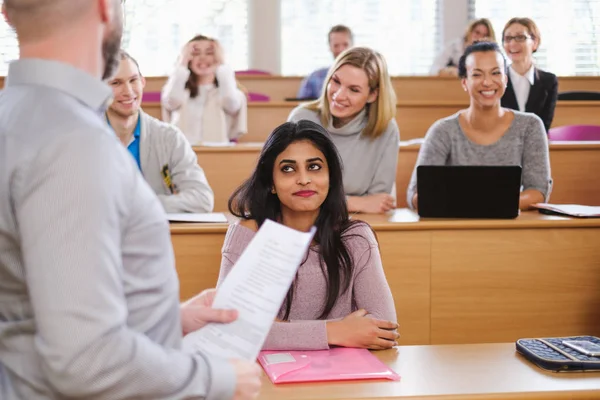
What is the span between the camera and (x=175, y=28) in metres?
8.15

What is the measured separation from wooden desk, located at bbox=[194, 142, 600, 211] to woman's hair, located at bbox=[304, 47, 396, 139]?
551 mm

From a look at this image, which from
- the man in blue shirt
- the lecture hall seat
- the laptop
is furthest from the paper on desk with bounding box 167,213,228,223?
the lecture hall seat

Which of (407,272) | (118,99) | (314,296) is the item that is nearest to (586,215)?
(407,272)

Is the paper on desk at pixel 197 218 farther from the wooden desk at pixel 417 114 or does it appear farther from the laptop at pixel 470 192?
the wooden desk at pixel 417 114

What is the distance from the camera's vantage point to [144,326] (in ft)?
2.77

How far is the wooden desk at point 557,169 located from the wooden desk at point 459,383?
2178 mm

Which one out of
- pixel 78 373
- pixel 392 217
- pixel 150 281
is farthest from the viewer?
pixel 392 217

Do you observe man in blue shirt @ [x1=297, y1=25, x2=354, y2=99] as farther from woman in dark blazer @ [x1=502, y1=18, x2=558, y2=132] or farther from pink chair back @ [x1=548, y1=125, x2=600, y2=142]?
pink chair back @ [x1=548, y1=125, x2=600, y2=142]

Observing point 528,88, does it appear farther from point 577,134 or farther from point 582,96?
point 582,96

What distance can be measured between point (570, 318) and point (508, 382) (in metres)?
1.40

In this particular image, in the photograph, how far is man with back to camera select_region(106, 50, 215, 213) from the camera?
2967 mm

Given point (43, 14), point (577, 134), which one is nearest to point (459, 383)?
point (43, 14)

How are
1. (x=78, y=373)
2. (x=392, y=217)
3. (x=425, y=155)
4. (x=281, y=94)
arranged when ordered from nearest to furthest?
(x=78, y=373), (x=392, y=217), (x=425, y=155), (x=281, y=94)

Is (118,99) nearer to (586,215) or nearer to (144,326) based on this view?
(586,215)
